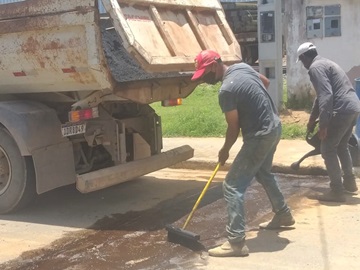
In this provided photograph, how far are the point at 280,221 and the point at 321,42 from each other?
6766mm

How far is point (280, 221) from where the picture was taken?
5.55 metres

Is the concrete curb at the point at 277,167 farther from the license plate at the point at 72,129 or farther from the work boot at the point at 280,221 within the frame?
the license plate at the point at 72,129

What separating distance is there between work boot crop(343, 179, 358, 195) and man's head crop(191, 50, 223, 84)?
249 cm

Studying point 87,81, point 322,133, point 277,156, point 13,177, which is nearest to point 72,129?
point 87,81

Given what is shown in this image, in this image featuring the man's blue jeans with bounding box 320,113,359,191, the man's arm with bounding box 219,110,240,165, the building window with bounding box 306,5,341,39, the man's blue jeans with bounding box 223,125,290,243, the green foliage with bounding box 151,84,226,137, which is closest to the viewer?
the man's arm with bounding box 219,110,240,165

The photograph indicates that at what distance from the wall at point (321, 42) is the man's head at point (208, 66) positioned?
682 centimetres

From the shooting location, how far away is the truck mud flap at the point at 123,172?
609 cm

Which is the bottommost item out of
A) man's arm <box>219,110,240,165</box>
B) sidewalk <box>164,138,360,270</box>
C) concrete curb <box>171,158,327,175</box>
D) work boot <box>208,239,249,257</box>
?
concrete curb <box>171,158,327,175</box>

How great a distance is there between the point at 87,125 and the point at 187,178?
7.58 feet

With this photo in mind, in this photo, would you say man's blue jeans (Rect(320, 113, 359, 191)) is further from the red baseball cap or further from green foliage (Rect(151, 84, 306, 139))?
green foliage (Rect(151, 84, 306, 139))

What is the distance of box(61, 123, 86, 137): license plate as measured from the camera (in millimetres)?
6270

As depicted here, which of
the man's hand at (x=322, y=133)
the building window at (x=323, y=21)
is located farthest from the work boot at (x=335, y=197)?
the building window at (x=323, y=21)

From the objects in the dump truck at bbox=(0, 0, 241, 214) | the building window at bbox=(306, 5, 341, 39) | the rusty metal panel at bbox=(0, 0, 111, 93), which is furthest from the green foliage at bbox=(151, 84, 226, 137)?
the rusty metal panel at bbox=(0, 0, 111, 93)

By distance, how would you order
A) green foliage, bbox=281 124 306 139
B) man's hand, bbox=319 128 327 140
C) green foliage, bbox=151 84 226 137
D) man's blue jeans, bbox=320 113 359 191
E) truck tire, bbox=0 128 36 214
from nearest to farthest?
man's hand, bbox=319 128 327 140
man's blue jeans, bbox=320 113 359 191
truck tire, bbox=0 128 36 214
green foliage, bbox=281 124 306 139
green foliage, bbox=151 84 226 137
